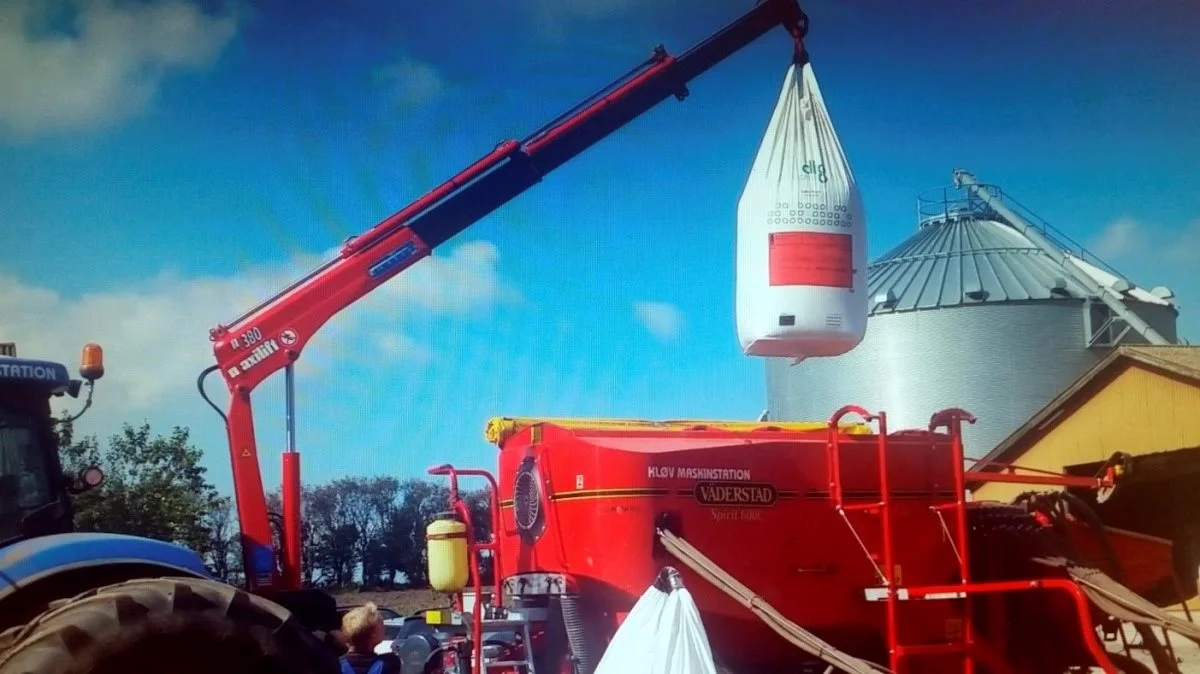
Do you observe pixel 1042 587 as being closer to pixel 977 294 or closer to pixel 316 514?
pixel 316 514

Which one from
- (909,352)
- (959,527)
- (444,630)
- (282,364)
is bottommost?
(444,630)

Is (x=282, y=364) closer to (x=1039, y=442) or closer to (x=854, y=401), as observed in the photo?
(x=1039, y=442)

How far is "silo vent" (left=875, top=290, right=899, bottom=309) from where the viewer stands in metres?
18.4

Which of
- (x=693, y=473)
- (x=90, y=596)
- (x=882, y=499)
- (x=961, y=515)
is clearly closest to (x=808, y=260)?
(x=882, y=499)

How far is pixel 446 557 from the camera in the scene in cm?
653

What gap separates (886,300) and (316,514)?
1275 centimetres

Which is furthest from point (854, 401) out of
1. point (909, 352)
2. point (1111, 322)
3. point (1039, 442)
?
point (1039, 442)

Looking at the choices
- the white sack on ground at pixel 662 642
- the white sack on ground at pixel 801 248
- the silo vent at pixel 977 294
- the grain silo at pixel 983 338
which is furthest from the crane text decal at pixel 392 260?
the silo vent at pixel 977 294

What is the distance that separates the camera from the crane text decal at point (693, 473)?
19.9ft

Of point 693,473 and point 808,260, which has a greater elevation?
point 808,260

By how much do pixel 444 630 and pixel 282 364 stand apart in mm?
1944

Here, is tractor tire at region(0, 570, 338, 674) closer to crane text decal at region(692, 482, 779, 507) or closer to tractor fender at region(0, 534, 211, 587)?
tractor fender at region(0, 534, 211, 587)

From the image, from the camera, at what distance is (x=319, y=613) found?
222 inches

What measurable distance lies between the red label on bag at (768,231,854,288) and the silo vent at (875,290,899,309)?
38.6ft
